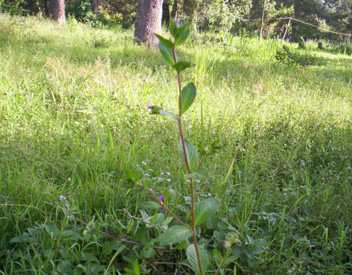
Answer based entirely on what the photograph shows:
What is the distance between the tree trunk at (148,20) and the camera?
694cm

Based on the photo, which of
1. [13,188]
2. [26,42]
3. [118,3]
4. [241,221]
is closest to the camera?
[241,221]

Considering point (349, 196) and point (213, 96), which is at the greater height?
point (213, 96)

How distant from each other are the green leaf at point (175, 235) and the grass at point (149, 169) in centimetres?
15

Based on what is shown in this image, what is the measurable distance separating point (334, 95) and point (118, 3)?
17886mm

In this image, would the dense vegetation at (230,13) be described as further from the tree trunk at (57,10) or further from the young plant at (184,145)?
the young plant at (184,145)

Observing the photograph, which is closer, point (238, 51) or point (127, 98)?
point (127, 98)

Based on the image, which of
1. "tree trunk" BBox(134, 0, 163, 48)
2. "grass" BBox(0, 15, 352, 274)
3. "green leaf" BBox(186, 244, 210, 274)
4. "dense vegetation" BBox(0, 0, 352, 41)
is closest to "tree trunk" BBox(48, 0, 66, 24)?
"dense vegetation" BBox(0, 0, 352, 41)

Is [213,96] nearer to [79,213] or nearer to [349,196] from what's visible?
[349,196]

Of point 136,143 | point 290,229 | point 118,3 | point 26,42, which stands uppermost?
point 118,3

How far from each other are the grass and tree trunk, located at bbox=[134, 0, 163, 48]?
9.80 ft

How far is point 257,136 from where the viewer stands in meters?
2.85

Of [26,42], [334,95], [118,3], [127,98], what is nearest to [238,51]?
[334,95]

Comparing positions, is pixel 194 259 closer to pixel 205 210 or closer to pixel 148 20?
pixel 205 210

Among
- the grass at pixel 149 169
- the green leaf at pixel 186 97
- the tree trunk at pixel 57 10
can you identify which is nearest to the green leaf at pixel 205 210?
the grass at pixel 149 169
